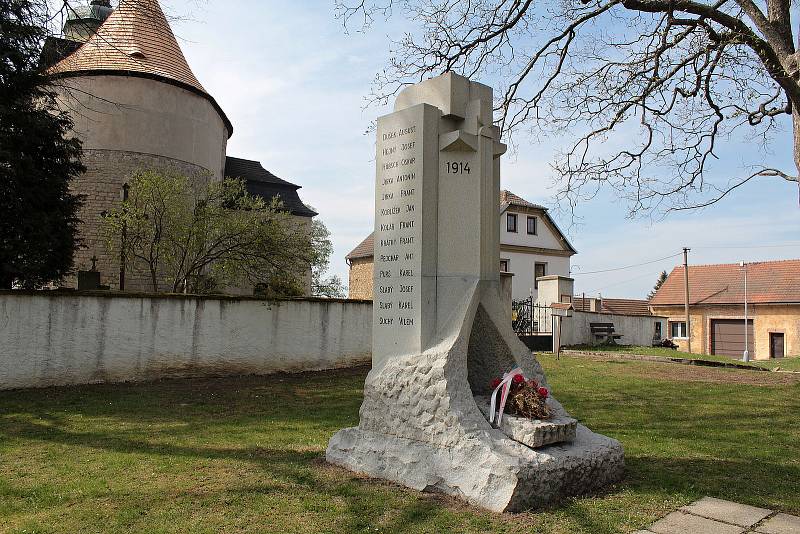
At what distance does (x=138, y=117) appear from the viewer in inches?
806

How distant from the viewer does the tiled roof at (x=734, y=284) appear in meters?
30.2

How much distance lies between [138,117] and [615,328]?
61.1 ft

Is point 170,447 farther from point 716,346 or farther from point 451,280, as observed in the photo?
point 716,346

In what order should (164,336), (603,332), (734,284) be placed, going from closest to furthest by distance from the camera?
1. (164,336)
2. (603,332)
3. (734,284)

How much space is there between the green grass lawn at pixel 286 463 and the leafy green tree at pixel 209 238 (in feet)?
14.7

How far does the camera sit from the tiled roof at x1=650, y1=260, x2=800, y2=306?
30188 millimetres

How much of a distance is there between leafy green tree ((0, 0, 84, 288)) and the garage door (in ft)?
104

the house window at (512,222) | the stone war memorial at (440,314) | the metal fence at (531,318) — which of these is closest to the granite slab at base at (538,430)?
the stone war memorial at (440,314)

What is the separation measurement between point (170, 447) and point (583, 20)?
8993 mm

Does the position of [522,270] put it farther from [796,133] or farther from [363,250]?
[796,133]

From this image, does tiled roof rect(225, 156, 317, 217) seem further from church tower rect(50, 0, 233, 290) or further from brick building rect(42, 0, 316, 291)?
church tower rect(50, 0, 233, 290)

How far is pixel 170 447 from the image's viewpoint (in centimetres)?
613

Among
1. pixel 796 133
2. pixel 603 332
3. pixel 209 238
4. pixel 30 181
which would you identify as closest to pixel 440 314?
pixel 796 133

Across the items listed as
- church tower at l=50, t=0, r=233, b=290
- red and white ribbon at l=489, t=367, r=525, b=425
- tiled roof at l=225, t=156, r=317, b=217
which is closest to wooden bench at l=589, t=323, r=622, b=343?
church tower at l=50, t=0, r=233, b=290
